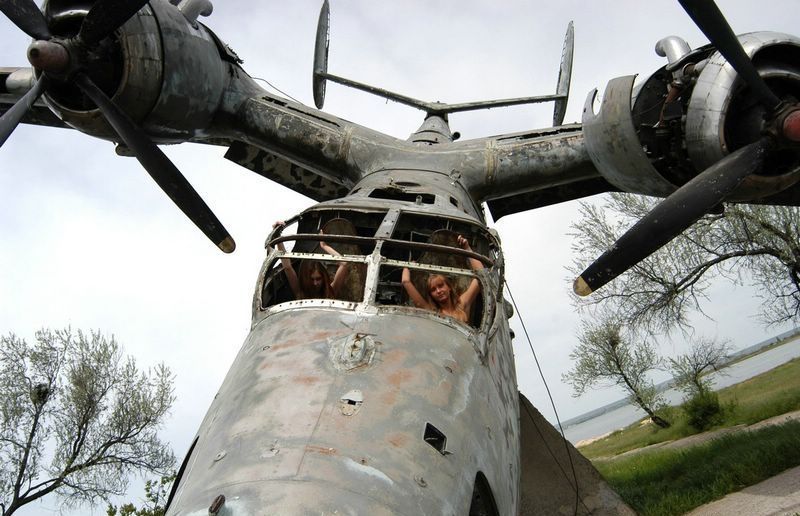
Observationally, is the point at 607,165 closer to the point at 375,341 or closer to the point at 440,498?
the point at 375,341

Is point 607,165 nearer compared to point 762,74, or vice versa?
point 762,74

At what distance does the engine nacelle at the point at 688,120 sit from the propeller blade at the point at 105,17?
224 inches

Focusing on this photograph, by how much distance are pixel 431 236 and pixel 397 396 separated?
2.71 metres

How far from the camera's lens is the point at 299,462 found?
379 centimetres

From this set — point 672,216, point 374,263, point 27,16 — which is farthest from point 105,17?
point 672,216

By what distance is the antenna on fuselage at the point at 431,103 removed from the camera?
15.0 metres

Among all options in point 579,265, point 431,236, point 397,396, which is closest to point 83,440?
point 579,265

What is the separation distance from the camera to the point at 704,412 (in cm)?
2059

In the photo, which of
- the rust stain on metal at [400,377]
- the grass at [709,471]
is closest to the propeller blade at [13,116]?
the rust stain on metal at [400,377]

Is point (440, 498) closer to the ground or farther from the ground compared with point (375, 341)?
closer to the ground

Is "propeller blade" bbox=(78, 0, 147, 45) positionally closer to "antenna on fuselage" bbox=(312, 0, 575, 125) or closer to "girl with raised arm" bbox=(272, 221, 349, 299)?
"girl with raised arm" bbox=(272, 221, 349, 299)

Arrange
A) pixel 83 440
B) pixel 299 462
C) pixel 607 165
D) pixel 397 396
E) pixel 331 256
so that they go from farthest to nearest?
pixel 83 440 → pixel 607 165 → pixel 331 256 → pixel 397 396 → pixel 299 462

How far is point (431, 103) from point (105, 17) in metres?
9.42

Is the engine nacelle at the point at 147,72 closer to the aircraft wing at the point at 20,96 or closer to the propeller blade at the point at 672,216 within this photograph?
the aircraft wing at the point at 20,96
